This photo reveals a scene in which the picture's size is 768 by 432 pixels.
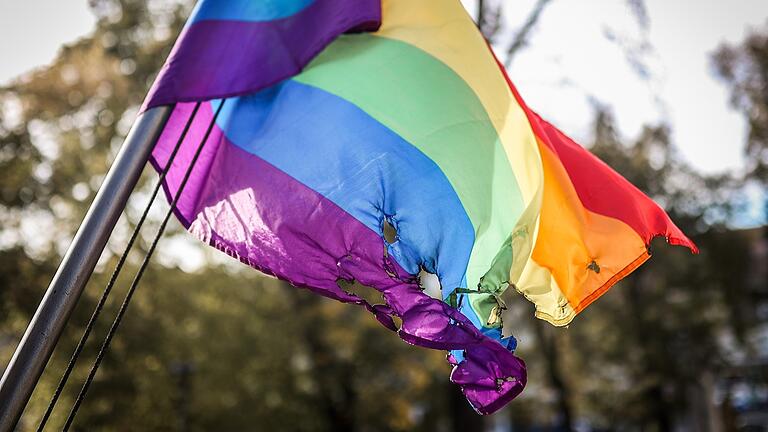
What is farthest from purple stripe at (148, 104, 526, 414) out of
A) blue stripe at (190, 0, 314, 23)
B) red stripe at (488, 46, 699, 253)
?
red stripe at (488, 46, 699, 253)

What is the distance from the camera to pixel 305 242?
3396mm

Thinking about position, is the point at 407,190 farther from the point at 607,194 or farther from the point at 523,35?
the point at 523,35

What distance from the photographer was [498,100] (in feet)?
12.3

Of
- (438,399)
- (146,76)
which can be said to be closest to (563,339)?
(438,399)

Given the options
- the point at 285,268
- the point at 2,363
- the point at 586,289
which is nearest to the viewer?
the point at 285,268

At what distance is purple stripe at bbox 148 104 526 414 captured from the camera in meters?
3.19

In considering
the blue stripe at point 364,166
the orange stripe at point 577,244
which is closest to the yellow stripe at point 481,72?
the orange stripe at point 577,244

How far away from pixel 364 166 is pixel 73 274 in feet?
4.39

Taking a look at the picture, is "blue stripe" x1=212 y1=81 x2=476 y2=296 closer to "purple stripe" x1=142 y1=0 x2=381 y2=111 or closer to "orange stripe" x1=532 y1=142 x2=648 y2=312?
"orange stripe" x1=532 y1=142 x2=648 y2=312

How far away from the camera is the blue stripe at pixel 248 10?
2.99 metres

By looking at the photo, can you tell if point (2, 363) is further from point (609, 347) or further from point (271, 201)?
point (609, 347)

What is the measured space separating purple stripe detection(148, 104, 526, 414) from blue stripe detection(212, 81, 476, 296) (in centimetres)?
7

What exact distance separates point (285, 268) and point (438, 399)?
94.2ft

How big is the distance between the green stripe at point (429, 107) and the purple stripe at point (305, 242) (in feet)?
1.36
